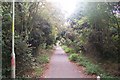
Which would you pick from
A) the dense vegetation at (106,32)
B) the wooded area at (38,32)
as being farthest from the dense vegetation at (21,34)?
the dense vegetation at (106,32)

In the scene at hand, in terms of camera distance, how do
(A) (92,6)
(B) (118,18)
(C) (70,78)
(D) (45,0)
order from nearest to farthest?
(C) (70,78)
(B) (118,18)
(A) (92,6)
(D) (45,0)

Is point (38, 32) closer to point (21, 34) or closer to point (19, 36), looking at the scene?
point (21, 34)

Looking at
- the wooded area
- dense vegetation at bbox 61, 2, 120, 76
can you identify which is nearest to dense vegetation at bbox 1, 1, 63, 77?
the wooded area

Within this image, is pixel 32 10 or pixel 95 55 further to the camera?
pixel 95 55

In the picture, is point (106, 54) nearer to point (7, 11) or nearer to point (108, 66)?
point (108, 66)

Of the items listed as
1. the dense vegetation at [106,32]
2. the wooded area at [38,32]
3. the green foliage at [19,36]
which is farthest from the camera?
the dense vegetation at [106,32]

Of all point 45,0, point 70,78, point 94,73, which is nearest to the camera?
point 70,78

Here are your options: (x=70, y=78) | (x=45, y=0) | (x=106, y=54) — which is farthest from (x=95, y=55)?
(x=70, y=78)

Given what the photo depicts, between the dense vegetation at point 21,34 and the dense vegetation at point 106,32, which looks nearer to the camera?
the dense vegetation at point 21,34

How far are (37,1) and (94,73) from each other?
6952 mm

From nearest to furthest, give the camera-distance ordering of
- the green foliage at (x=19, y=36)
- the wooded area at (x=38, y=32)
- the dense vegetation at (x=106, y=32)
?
the green foliage at (x=19, y=36), the wooded area at (x=38, y=32), the dense vegetation at (x=106, y=32)

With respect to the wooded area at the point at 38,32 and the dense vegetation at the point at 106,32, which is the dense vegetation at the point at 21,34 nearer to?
the wooded area at the point at 38,32

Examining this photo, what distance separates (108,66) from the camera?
15.8 metres

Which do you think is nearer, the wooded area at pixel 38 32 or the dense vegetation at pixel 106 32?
the wooded area at pixel 38 32
